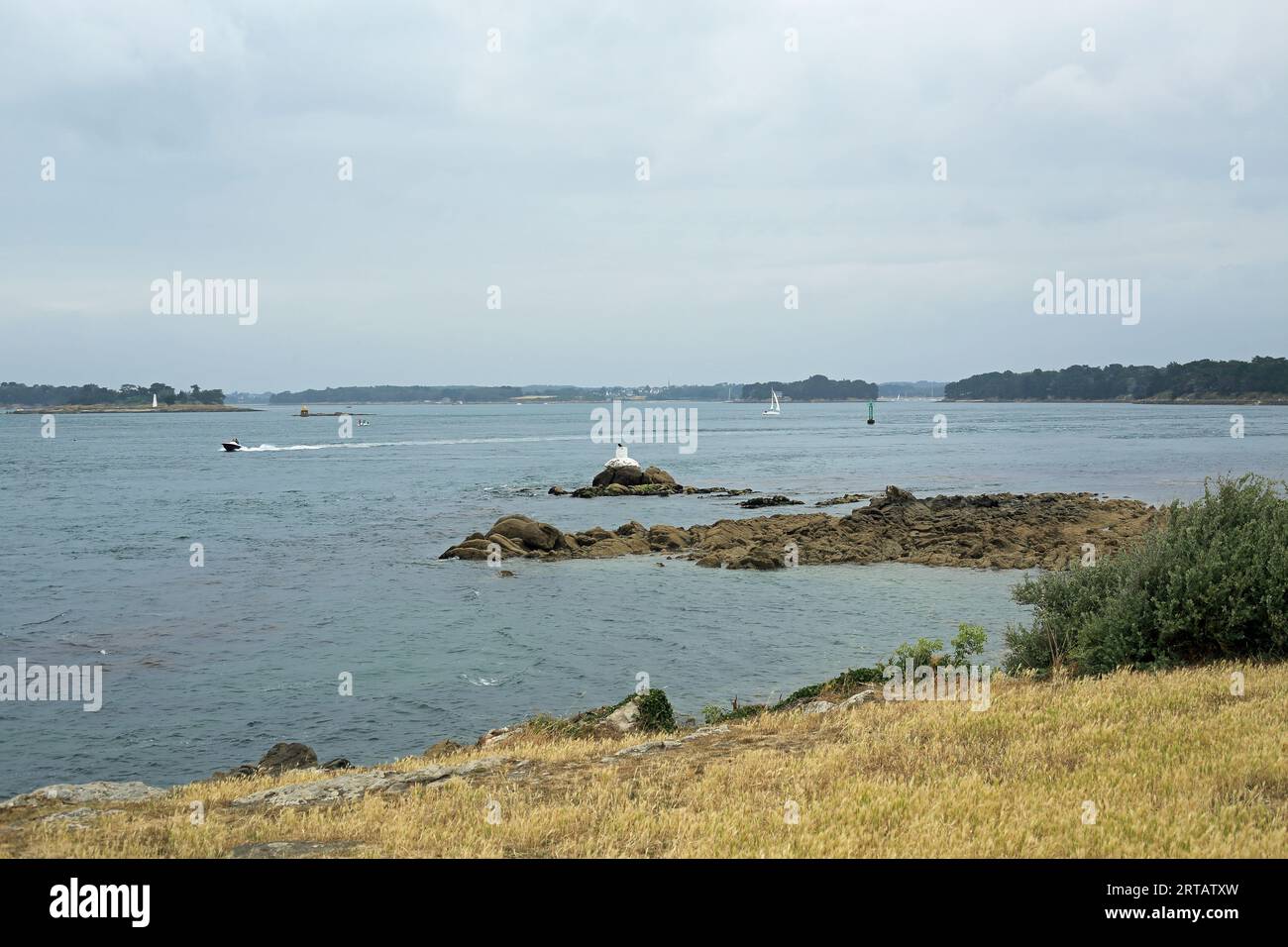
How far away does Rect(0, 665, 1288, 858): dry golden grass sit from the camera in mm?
6828

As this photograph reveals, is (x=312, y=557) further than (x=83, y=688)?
Yes

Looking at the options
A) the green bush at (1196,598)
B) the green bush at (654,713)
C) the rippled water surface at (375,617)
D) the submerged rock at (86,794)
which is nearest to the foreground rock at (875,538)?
the rippled water surface at (375,617)

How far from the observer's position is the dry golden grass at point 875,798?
22.4 feet

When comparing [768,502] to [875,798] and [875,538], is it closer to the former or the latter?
[875,538]

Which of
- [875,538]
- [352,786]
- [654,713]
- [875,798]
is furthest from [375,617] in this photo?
[875,798]

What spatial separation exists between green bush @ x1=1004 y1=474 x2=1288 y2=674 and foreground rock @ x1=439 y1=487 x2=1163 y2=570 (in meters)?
15.6

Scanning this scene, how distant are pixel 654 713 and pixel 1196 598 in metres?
6.57

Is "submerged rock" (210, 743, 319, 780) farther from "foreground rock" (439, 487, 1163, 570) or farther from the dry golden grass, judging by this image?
"foreground rock" (439, 487, 1163, 570)

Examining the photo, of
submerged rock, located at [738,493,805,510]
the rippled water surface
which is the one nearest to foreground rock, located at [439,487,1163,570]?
the rippled water surface

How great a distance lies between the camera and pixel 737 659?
19078 mm
